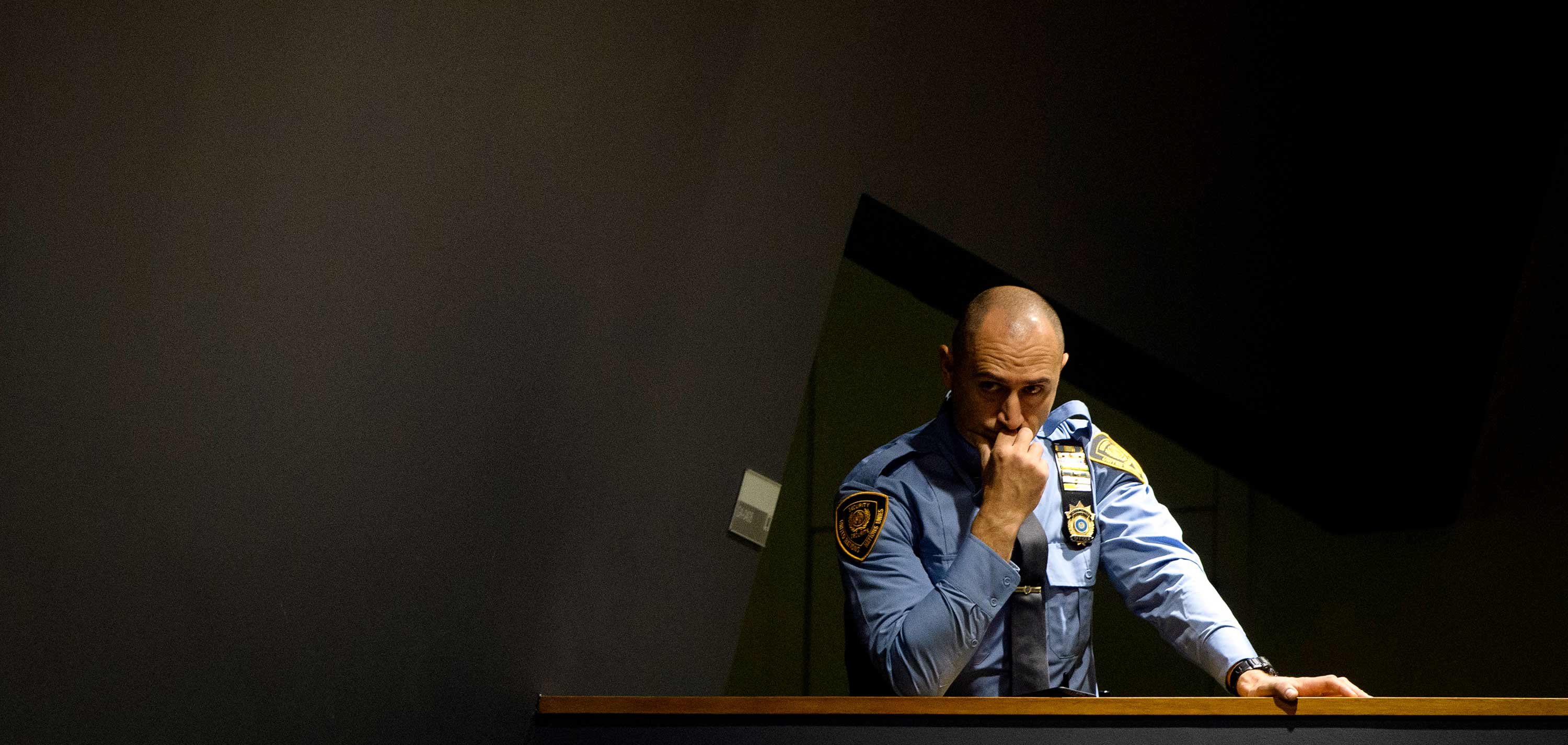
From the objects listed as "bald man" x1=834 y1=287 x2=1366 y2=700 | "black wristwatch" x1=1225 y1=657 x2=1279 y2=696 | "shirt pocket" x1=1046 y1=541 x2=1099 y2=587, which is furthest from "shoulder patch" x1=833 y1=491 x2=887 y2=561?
"black wristwatch" x1=1225 y1=657 x2=1279 y2=696

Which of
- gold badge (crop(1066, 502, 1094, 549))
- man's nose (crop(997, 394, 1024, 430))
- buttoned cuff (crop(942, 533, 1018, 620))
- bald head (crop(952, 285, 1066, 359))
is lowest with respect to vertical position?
buttoned cuff (crop(942, 533, 1018, 620))

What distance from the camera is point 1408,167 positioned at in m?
3.52

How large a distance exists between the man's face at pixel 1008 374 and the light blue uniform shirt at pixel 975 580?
7cm

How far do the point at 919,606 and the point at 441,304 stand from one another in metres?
0.74

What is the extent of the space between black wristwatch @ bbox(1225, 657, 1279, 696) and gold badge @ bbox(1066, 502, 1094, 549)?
30 cm

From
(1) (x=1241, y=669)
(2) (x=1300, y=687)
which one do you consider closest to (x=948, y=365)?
(1) (x=1241, y=669)

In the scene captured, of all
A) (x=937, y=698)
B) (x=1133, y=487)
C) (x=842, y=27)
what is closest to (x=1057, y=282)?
(x=842, y=27)

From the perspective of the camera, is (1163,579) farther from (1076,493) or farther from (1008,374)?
(1008,374)

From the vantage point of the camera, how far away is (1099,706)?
4.59 feet

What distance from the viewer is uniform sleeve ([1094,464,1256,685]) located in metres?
1.78

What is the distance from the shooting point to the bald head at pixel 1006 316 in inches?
76.2

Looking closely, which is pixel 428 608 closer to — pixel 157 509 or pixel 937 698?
pixel 157 509

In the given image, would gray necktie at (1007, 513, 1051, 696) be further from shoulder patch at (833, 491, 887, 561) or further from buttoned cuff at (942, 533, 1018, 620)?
shoulder patch at (833, 491, 887, 561)

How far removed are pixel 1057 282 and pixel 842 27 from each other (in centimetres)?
88
